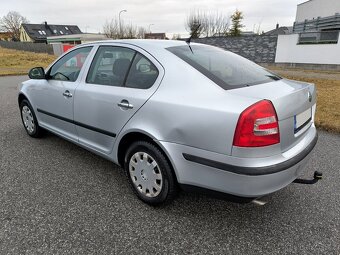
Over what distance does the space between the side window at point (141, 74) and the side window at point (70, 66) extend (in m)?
0.89

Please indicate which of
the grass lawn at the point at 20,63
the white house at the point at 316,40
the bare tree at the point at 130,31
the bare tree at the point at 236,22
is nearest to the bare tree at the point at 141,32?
the bare tree at the point at 130,31

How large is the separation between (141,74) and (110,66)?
522 millimetres

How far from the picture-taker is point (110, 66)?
2854 mm

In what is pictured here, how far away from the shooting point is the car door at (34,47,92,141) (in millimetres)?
3203

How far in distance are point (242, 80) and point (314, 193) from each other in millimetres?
1496

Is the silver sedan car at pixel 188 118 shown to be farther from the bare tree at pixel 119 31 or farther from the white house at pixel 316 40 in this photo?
the bare tree at pixel 119 31

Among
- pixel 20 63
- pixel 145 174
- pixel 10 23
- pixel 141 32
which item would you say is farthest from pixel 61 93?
pixel 10 23

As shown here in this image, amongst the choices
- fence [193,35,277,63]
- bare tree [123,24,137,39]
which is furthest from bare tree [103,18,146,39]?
fence [193,35,277,63]

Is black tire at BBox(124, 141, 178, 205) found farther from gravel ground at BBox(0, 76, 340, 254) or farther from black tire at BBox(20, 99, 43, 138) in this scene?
black tire at BBox(20, 99, 43, 138)

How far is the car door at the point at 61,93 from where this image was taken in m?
3.20

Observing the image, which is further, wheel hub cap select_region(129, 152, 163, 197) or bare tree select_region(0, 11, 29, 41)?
bare tree select_region(0, 11, 29, 41)

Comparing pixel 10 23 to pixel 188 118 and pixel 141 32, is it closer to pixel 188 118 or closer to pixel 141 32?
pixel 141 32

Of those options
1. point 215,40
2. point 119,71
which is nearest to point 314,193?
point 119,71

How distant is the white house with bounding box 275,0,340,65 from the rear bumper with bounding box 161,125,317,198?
15653 millimetres
